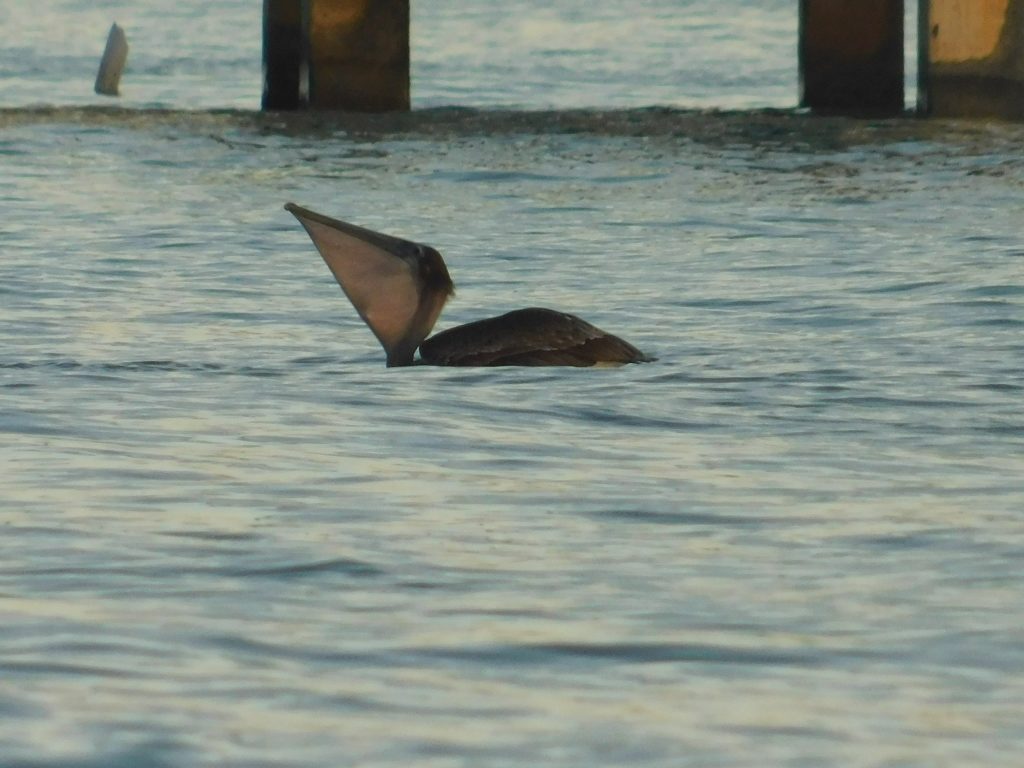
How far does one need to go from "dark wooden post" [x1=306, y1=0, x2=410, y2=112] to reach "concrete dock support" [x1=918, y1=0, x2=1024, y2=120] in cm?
452

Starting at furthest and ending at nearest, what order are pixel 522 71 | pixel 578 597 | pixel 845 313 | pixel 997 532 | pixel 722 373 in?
pixel 522 71, pixel 845 313, pixel 722 373, pixel 997 532, pixel 578 597

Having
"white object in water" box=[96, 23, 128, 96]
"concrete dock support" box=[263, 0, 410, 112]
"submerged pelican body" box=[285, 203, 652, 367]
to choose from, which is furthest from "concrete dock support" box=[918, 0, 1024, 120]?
"white object in water" box=[96, 23, 128, 96]

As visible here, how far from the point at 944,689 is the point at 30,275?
8.59 m

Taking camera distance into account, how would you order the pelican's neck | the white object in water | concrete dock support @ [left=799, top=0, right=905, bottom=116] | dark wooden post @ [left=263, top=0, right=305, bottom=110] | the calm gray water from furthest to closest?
the white object in water, dark wooden post @ [left=263, top=0, right=305, bottom=110], concrete dock support @ [left=799, top=0, right=905, bottom=116], the pelican's neck, the calm gray water

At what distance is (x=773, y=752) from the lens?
4.28 meters

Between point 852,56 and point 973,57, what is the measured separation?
331cm

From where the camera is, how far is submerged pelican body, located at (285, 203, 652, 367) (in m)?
9.41

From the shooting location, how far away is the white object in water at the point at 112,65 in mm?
31312

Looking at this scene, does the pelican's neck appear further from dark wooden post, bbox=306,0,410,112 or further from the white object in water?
the white object in water

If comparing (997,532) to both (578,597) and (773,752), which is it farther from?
(773,752)

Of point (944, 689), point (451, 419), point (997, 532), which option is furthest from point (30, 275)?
point (944, 689)

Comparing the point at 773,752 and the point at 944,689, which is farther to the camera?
the point at 944,689

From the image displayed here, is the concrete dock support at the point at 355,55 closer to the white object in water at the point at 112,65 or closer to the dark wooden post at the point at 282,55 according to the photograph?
the dark wooden post at the point at 282,55

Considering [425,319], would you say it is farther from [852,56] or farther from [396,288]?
[852,56]
